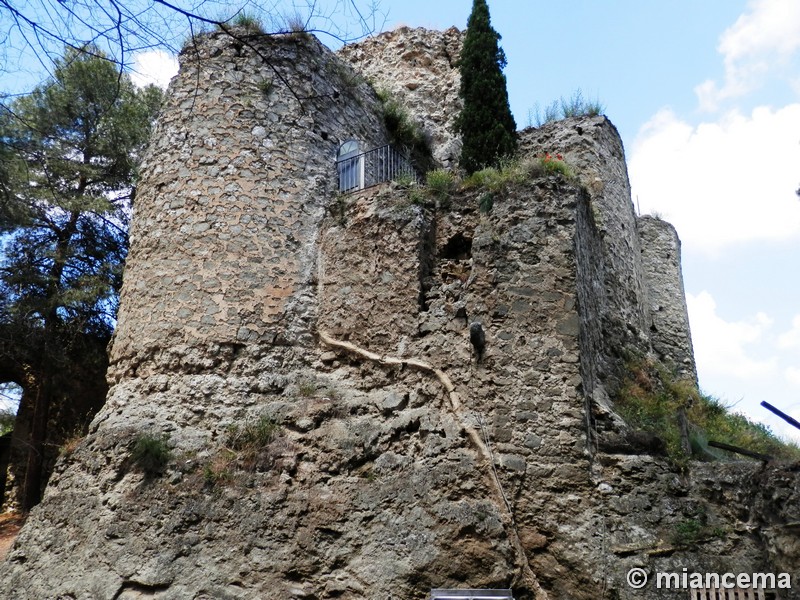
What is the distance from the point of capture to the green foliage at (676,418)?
7.53 metres

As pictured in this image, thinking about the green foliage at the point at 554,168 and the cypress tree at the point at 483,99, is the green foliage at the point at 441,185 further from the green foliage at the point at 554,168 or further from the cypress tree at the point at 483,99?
the cypress tree at the point at 483,99

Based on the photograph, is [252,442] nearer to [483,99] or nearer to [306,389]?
[306,389]

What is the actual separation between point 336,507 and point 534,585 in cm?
206

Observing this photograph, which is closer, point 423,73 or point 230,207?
point 230,207

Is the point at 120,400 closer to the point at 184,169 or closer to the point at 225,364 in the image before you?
the point at 225,364

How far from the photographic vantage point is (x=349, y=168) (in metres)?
10.2

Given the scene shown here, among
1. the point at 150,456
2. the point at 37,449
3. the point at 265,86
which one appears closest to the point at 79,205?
the point at 37,449

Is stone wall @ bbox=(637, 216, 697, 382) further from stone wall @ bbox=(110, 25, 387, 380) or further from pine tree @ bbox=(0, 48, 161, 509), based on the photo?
pine tree @ bbox=(0, 48, 161, 509)

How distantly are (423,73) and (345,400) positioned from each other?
26.3ft

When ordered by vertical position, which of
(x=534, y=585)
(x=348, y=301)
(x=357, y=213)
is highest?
(x=357, y=213)

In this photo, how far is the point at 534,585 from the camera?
655cm

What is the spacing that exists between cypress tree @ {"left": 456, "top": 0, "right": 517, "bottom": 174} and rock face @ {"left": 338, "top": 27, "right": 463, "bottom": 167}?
757mm

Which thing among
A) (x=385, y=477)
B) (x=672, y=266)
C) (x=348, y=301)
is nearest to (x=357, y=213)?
(x=348, y=301)

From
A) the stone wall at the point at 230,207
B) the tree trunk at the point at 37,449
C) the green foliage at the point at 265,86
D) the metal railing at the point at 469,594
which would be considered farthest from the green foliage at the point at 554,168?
the tree trunk at the point at 37,449
